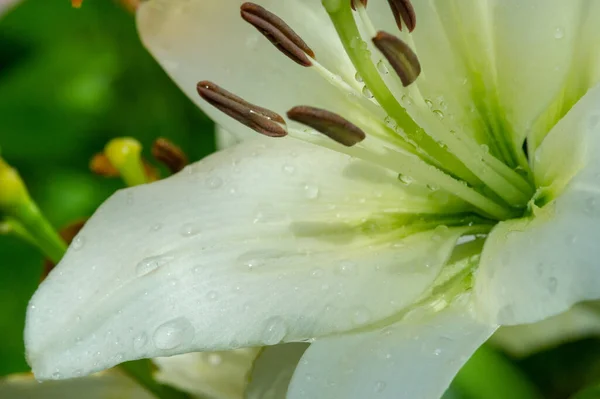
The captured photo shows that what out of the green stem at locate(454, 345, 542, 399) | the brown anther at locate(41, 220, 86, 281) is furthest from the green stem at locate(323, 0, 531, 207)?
the brown anther at locate(41, 220, 86, 281)

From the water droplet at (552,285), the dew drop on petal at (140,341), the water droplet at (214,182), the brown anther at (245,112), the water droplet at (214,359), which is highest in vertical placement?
the brown anther at (245,112)

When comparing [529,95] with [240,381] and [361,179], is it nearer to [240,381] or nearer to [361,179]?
[361,179]

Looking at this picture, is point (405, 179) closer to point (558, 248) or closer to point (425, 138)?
point (425, 138)

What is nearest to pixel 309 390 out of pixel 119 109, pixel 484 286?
pixel 484 286

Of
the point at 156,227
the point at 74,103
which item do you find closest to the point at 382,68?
the point at 156,227

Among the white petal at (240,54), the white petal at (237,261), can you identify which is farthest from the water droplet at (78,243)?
the white petal at (240,54)

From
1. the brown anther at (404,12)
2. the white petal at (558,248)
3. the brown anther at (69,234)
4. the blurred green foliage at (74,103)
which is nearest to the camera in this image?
the white petal at (558,248)

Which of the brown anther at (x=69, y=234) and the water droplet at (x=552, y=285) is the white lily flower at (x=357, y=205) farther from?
the brown anther at (x=69, y=234)
